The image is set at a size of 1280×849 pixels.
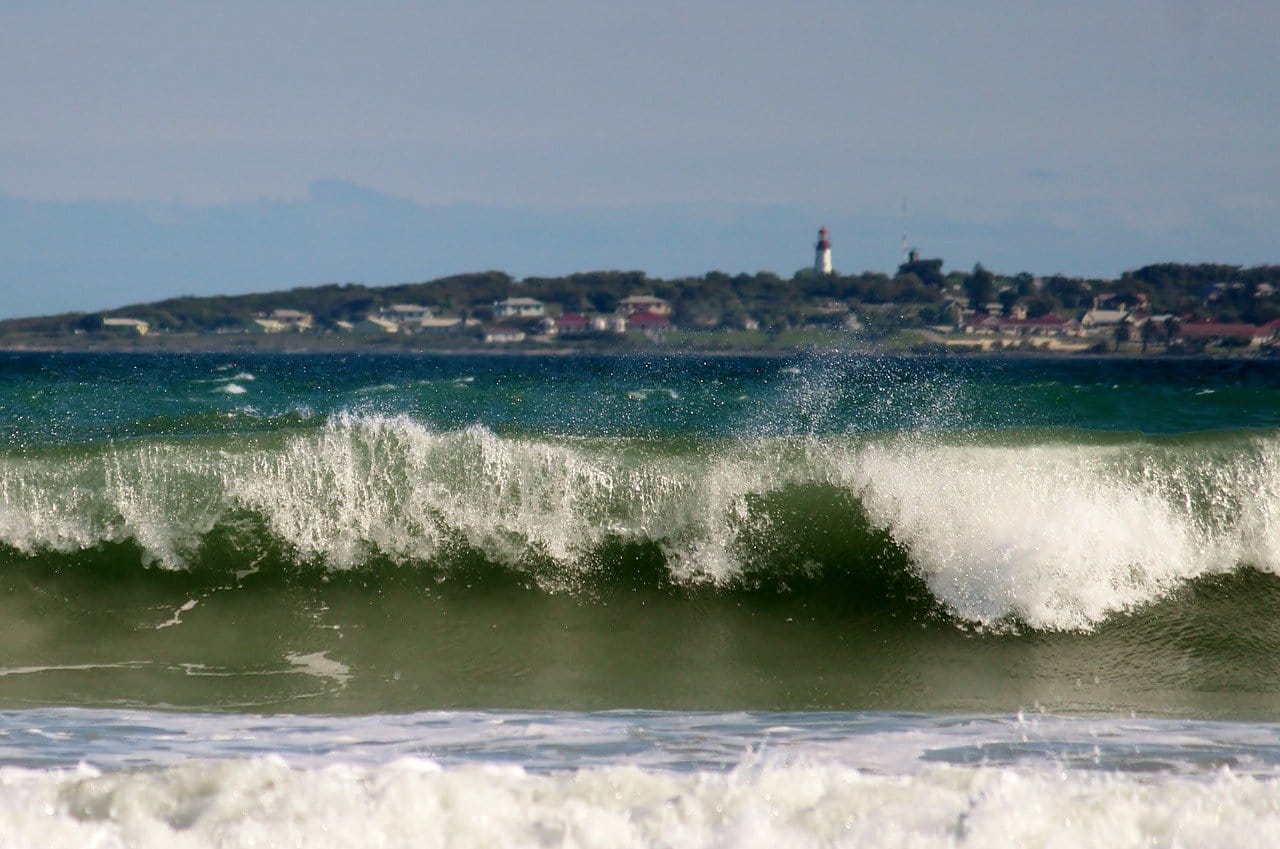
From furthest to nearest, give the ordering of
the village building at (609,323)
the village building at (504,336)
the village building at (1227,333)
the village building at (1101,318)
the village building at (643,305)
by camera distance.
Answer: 1. the village building at (504,336)
2. the village building at (609,323)
3. the village building at (643,305)
4. the village building at (1101,318)
5. the village building at (1227,333)

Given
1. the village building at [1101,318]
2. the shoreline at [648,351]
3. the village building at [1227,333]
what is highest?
the village building at [1101,318]

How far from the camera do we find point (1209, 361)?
151 feet

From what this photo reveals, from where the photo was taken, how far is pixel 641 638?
812 cm

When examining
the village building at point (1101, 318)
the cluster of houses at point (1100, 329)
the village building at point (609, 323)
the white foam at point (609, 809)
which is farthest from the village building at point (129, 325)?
the white foam at point (609, 809)

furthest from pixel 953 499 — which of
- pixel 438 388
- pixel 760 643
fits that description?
pixel 438 388

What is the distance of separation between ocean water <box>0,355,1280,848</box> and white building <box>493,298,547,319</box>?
46.0 metres

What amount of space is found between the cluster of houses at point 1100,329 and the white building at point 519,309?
21.2m

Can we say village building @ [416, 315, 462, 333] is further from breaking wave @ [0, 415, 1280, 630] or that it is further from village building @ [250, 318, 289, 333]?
breaking wave @ [0, 415, 1280, 630]

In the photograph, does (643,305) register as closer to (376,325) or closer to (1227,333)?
(376,325)

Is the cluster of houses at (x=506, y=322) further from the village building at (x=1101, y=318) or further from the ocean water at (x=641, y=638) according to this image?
the ocean water at (x=641, y=638)

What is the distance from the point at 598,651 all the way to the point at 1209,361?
4354 centimetres

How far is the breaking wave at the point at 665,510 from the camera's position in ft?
29.0

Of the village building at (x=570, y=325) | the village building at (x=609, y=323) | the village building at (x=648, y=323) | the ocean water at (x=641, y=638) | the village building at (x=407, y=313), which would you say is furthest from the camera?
the village building at (x=407, y=313)

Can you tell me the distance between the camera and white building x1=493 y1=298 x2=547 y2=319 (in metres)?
56.6
